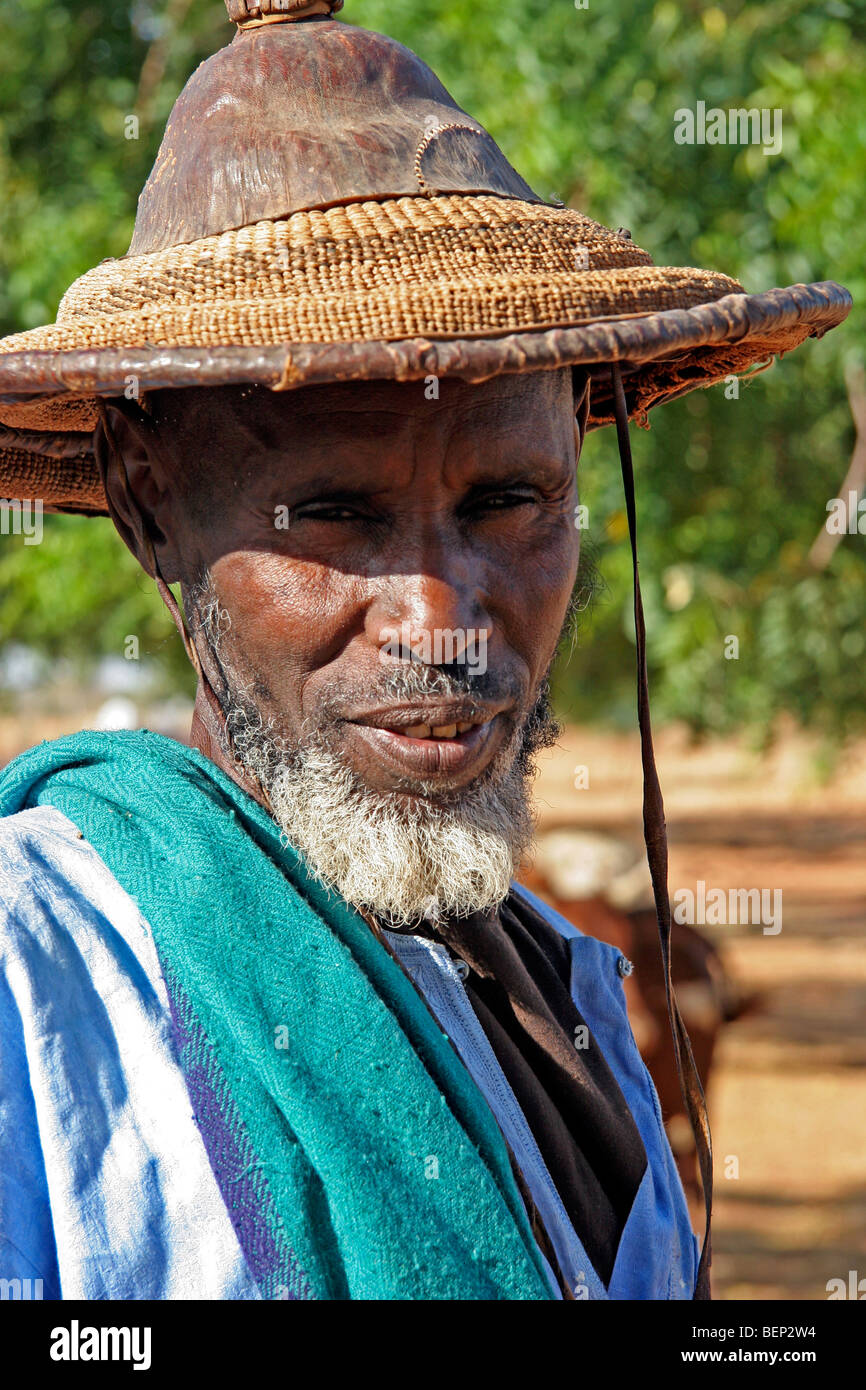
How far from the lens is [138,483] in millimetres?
1947

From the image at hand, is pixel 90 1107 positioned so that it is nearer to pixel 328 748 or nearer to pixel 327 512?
pixel 328 748

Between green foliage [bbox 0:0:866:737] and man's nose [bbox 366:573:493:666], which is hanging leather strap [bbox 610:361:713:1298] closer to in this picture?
man's nose [bbox 366:573:493:666]

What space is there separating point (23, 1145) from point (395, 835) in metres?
0.57

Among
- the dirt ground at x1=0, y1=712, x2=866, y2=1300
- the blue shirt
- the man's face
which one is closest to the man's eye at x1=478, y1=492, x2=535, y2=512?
the man's face

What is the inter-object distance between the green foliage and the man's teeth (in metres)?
3.55

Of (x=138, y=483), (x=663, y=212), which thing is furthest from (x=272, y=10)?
(x=663, y=212)

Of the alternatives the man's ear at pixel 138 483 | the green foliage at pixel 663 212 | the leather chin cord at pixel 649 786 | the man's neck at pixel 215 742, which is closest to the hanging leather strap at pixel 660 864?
the leather chin cord at pixel 649 786

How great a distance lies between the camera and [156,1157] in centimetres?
148

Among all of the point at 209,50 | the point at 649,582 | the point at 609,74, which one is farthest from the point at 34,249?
the point at 649,582

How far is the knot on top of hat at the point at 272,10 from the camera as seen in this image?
1.91m

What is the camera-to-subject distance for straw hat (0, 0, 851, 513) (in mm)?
1563

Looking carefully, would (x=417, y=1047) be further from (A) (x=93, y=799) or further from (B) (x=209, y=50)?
(B) (x=209, y=50)

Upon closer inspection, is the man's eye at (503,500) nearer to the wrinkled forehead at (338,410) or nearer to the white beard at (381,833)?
the wrinkled forehead at (338,410)

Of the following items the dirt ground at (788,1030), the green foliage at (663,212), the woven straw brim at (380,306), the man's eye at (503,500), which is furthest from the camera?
the dirt ground at (788,1030)
